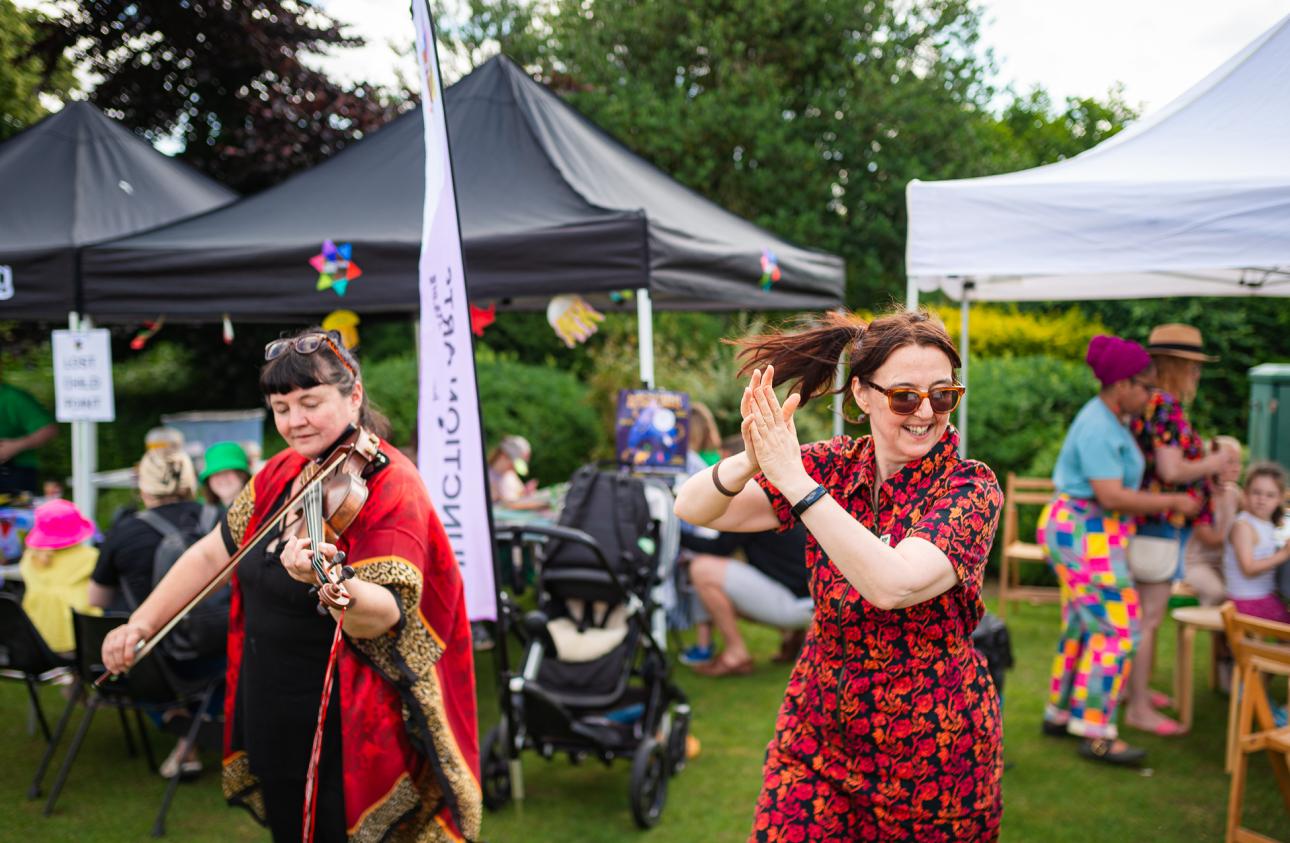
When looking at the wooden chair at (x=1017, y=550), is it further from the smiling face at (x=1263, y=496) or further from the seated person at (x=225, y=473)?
the seated person at (x=225, y=473)

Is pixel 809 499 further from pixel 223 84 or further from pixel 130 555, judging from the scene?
pixel 223 84

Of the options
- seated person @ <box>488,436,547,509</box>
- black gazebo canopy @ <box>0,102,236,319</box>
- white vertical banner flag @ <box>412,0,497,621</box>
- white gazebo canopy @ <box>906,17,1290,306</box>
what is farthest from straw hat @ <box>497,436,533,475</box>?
white vertical banner flag @ <box>412,0,497,621</box>

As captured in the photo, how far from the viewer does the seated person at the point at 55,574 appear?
434 centimetres

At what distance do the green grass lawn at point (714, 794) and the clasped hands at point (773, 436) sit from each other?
2.15 meters

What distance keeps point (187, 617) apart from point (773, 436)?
9.97 ft

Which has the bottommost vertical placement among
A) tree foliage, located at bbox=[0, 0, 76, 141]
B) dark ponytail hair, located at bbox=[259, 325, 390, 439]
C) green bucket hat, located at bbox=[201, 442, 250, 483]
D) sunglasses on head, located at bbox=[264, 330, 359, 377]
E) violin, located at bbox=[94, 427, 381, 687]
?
green bucket hat, located at bbox=[201, 442, 250, 483]

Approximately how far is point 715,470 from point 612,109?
13380 millimetres

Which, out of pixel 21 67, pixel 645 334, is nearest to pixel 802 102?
pixel 21 67

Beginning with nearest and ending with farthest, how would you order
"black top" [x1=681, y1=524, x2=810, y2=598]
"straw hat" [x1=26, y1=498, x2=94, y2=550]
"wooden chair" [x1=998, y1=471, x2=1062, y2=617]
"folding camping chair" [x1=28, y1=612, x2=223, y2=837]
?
"folding camping chair" [x1=28, y1=612, x2=223, y2=837] → "straw hat" [x1=26, y1=498, x2=94, y2=550] → "black top" [x1=681, y1=524, x2=810, y2=598] → "wooden chair" [x1=998, y1=471, x2=1062, y2=617]

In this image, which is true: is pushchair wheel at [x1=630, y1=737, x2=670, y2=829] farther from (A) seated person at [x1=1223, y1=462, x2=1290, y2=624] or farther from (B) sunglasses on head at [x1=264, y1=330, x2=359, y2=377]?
(A) seated person at [x1=1223, y1=462, x2=1290, y2=624]

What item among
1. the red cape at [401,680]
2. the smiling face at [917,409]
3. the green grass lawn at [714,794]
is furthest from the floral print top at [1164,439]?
the red cape at [401,680]

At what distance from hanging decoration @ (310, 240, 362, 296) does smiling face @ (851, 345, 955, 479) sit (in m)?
3.25

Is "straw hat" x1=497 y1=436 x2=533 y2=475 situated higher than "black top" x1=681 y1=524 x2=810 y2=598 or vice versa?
"straw hat" x1=497 y1=436 x2=533 y2=475

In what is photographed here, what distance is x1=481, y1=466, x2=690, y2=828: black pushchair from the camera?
387cm
